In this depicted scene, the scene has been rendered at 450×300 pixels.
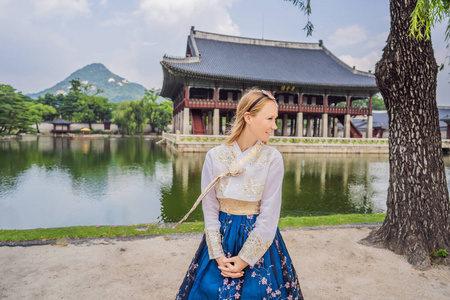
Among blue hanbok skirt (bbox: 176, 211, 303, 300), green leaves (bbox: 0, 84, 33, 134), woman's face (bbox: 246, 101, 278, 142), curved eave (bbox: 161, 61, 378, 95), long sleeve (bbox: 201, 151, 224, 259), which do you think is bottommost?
blue hanbok skirt (bbox: 176, 211, 303, 300)

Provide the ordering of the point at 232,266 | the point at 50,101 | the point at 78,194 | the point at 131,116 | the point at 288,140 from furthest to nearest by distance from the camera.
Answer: the point at 50,101 < the point at 131,116 < the point at 288,140 < the point at 78,194 < the point at 232,266

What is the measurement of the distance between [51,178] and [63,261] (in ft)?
26.6

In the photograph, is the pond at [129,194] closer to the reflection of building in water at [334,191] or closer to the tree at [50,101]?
the reflection of building in water at [334,191]

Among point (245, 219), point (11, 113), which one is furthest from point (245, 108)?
point (11, 113)

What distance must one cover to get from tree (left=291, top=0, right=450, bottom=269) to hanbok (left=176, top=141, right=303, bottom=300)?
253 centimetres

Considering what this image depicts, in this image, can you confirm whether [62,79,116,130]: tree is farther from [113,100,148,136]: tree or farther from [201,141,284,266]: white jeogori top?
[201,141,284,266]: white jeogori top

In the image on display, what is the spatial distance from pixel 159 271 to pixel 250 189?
6.07ft

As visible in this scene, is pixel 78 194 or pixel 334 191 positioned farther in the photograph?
pixel 334 191

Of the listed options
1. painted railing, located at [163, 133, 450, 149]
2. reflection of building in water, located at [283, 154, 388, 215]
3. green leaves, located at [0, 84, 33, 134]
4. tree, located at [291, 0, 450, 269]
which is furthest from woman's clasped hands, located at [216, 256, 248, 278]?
green leaves, located at [0, 84, 33, 134]

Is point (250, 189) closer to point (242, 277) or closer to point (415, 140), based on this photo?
point (242, 277)

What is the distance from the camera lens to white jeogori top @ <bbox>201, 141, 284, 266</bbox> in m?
1.62

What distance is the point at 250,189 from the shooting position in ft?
5.58

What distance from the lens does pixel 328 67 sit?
29078 mm

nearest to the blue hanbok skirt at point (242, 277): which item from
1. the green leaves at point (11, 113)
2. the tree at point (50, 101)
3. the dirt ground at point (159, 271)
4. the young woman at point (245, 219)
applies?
the young woman at point (245, 219)
